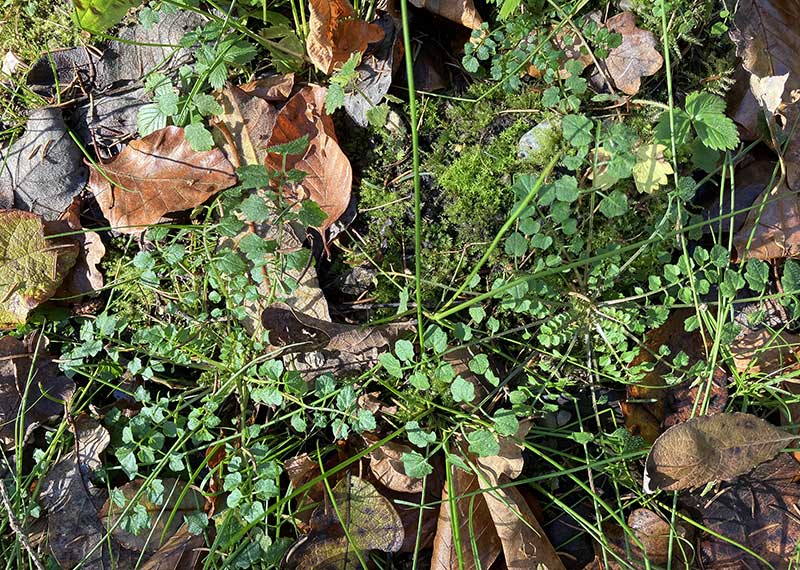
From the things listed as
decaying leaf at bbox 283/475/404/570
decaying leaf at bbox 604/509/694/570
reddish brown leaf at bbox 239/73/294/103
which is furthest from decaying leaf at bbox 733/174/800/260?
reddish brown leaf at bbox 239/73/294/103

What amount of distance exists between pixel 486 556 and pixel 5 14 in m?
2.39

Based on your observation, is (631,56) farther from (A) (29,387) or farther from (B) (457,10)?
(A) (29,387)

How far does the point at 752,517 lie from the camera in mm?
1836

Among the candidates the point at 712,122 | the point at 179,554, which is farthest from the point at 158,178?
the point at 712,122

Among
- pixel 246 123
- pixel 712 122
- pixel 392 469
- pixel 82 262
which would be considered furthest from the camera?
pixel 82 262

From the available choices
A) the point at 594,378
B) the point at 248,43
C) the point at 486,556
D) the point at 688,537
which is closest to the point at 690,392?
the point at 594,378

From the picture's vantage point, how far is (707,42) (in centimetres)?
192

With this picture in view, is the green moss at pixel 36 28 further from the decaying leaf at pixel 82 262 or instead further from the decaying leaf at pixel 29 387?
the decaying leaf at pixel 29 387

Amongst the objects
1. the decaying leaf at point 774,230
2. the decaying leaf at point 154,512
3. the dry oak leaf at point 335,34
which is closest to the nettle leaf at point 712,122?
the decaying leaf at point 774,230

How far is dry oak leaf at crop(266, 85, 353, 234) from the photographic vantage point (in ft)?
6.17

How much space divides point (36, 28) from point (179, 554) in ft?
5.93

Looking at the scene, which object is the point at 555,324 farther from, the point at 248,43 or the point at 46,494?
the point at 46,494

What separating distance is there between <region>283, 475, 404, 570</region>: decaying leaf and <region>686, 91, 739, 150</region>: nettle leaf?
4.42 ft

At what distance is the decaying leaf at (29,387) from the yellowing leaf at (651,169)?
6.11 feet
